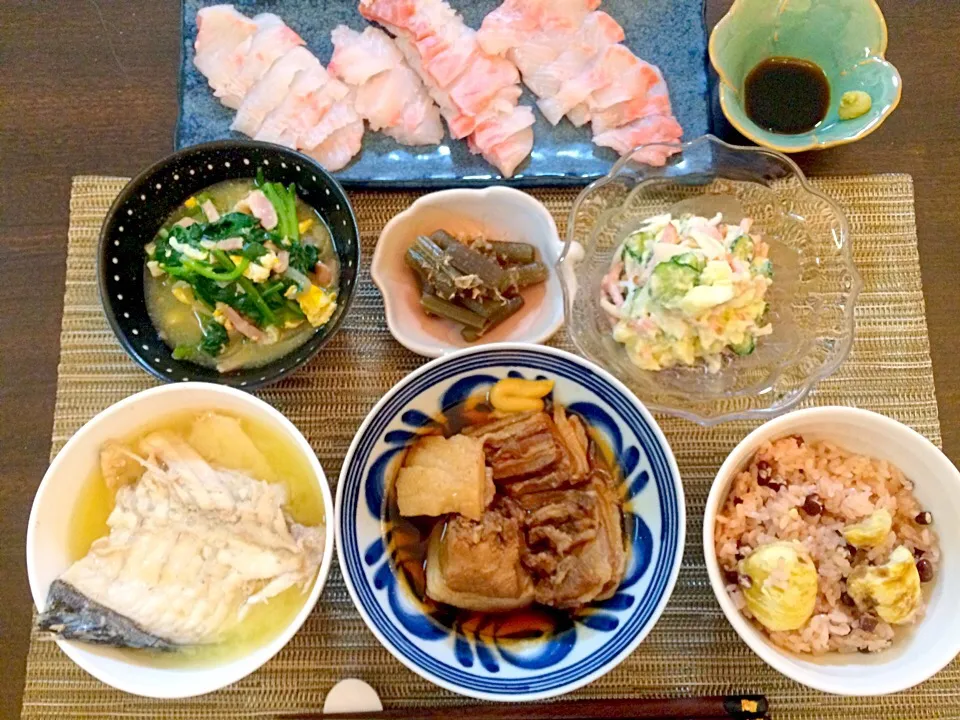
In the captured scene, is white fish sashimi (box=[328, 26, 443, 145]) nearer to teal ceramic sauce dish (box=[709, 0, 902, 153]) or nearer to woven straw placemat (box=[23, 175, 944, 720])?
woven straw placemat (box=[23, 175, 944, 720])

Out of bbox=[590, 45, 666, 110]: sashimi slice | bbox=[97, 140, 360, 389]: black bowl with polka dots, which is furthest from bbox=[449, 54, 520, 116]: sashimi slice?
bbox=[97, 140, 360, 389]: black bowl with polka dots

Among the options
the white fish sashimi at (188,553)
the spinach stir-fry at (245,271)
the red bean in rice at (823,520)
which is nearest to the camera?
the white fish sashimi at (188,553)

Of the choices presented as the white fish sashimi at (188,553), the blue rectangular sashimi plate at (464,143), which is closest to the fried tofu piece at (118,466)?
the white fish sashimi at (188,553)

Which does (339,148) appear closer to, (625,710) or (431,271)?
(431,271)

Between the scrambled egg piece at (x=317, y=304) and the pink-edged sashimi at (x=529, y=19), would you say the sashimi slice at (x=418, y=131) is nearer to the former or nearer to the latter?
the pink-edged sashimi at (x=529, y=19)

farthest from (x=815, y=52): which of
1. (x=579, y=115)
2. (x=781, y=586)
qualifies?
(x=781, y=586)

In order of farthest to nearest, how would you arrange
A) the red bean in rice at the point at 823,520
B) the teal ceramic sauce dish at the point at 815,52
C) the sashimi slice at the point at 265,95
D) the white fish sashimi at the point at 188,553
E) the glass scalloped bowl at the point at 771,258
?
1. the sashimi slice at the point at 265,95
2. the teal ceramic sauce dish at the point at 815,52
3. the glass scalloped bowl at the point at 771,258
4. the red bean in rice at the point at 823,520
5. the white fish sashimi at the point at 188,553
